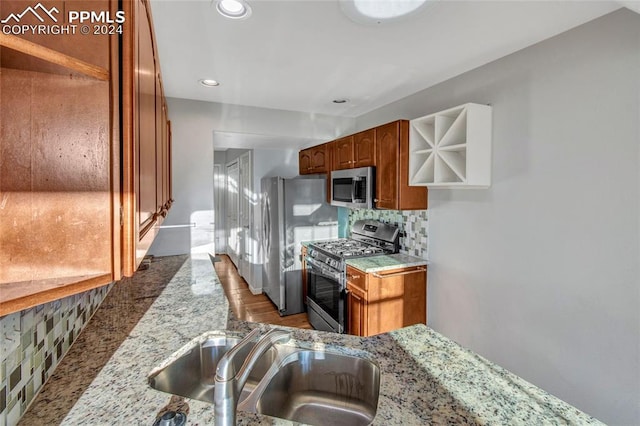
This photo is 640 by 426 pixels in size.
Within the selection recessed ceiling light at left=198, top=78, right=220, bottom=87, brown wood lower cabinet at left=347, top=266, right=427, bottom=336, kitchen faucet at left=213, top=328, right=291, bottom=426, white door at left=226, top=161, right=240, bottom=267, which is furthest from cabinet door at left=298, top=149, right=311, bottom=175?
kitchen faucet at left=213, top=328, right=291, bottom=426

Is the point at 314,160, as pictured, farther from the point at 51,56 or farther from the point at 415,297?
the point at 51,56

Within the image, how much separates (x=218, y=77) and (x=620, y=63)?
250 cm

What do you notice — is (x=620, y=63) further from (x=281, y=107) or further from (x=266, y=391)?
(x=281, y=107)

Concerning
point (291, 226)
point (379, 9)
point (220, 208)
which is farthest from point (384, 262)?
point (220, 208)

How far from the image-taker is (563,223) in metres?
1.78

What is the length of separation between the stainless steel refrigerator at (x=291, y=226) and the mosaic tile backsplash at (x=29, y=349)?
2.56m

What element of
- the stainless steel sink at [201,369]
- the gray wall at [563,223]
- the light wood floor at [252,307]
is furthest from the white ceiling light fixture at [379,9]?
the light wood floor at [252,307]

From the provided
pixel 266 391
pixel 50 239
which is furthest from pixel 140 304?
pixel 50 239

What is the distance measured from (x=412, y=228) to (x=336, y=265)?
31.8 inches

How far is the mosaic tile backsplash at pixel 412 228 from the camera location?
9.23 ft

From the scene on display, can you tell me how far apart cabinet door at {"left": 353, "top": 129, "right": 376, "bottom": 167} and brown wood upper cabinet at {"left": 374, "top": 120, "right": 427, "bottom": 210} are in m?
0.08

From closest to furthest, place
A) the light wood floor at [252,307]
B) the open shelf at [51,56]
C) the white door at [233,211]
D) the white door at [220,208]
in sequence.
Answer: the open shelf at [51,56], the light wood floor at [252,307], the white door at [233,211], the white door at [220,208]

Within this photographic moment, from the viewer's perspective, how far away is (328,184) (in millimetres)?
3732

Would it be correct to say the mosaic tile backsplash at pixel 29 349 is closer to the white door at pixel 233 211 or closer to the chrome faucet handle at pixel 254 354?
the chrome faucet handle at pixel 254 354
